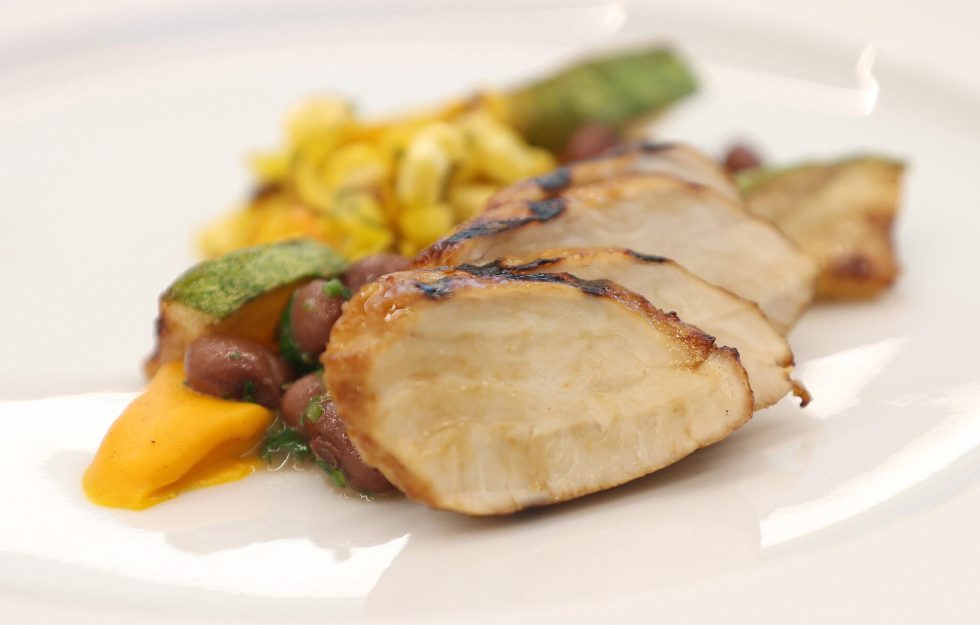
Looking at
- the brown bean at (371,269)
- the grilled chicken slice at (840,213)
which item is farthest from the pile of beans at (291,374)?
the grilled chicken slice at (840,213)

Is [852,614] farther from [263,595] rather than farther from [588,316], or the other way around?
[263,595]

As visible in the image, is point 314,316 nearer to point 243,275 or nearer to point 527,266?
point 243,275

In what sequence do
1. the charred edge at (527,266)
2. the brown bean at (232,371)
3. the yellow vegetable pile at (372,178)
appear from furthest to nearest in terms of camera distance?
the yellow vegetable pile at (372,178)
the brown bean at (232,371)
the charred edge at (527,266)

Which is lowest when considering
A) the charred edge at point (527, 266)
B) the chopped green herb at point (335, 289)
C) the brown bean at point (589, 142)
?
the brown bean at point (589, 142)

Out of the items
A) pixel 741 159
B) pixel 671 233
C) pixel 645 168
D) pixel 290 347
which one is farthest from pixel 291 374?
pixel 741 159

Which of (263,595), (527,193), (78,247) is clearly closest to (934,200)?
(527,193)

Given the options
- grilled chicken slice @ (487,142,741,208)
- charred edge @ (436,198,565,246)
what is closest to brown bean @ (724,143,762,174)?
grilled chicken slice @ (487,142,741,208)

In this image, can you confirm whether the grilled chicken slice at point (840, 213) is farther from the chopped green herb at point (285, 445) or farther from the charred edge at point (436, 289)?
the chopped green herb at point (285, 445)
